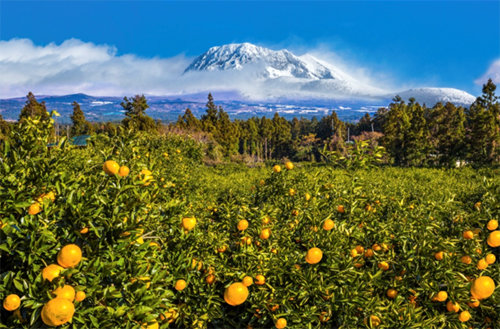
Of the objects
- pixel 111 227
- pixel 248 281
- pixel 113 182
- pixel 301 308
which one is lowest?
pixel 301 308

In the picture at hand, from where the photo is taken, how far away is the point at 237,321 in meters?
1.65

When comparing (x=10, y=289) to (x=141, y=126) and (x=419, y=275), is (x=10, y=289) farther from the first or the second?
(x=141, y=126)

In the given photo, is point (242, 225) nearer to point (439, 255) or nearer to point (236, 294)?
point (236, 294)

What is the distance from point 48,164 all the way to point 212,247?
3.25ft

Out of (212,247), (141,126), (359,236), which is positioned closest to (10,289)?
(212,247)

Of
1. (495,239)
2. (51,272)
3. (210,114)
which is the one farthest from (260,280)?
(210,114)

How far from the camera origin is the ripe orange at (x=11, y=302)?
1.05m

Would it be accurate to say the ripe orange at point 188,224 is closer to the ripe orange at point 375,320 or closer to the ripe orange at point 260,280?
the ripe orange at point 260,280

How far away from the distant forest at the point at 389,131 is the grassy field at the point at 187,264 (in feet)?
3.62

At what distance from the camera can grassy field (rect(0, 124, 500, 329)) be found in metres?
1.12

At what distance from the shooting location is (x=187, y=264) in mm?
1519

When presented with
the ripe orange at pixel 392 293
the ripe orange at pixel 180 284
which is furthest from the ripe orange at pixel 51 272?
the ripe orange at pixel 392 293

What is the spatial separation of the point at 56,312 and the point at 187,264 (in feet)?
2.06

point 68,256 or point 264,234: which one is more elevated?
point 68,256
